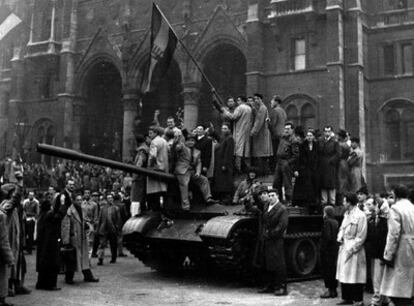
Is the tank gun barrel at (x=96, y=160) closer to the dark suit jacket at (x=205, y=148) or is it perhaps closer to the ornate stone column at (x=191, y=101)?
the dark suit jacket at (x=205, y=148)

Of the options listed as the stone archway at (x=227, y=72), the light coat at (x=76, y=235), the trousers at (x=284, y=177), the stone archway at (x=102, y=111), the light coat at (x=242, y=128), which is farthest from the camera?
the stone archway at (x=102, y=111)

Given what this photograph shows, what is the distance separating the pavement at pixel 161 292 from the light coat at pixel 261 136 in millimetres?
2956

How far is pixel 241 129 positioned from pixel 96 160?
361cm

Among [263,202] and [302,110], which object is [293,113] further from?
[263,202]

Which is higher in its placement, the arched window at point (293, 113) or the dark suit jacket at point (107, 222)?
the arched window at point (293, 113)

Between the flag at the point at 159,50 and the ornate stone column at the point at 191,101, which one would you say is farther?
the ornate stone column at the point at 191,101

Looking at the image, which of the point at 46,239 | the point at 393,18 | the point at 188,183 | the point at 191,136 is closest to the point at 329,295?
the point at 188,183

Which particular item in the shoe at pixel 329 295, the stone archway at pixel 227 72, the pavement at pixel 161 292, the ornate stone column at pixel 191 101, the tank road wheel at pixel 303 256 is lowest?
the pavement at pixel 161 292

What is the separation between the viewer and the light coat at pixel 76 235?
410 inches

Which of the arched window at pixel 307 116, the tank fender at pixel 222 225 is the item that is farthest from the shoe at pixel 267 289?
the arched window at pixel 307 116

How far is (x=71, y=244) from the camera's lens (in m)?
10.4

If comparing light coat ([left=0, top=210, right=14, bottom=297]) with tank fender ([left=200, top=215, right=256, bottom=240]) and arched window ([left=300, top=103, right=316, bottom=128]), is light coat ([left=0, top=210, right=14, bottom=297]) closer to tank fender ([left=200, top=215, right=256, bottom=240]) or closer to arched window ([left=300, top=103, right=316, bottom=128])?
tank fender ([left=200, top=215, right=256, bottom=240])

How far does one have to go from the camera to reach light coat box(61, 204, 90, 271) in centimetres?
1042

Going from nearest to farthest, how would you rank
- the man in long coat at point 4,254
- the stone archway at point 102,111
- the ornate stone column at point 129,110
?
the man in long coat at point 4,254 < the ornate stone column at point 129,110 < the stone archway at point 102,111
